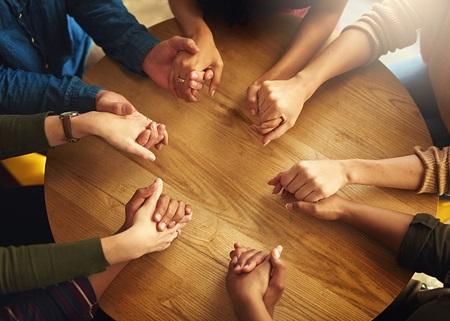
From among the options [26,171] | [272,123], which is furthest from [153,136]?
[26,171]

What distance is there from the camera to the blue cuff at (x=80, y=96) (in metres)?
0.99

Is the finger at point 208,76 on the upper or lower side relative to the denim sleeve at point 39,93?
upper

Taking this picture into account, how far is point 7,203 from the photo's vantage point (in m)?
1.08

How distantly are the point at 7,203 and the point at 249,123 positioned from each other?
23.1 inches

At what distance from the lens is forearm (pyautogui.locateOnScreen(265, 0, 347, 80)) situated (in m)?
1.02

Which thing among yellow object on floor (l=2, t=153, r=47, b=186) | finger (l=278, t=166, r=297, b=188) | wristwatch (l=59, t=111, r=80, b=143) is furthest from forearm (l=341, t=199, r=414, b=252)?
yellow object on floor (l=2, t=153, r=47, b=186)

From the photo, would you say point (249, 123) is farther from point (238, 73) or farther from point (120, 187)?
A: point (120, 187)

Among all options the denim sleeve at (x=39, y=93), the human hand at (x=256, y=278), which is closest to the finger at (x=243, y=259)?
the human hand at (x=256, y=278)

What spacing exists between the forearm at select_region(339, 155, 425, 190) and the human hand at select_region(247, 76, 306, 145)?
141mm

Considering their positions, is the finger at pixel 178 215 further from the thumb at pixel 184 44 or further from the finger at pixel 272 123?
the thumb at pixel 184 44

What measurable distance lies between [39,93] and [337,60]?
2.11 ft

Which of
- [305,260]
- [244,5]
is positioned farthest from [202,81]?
[305,260]

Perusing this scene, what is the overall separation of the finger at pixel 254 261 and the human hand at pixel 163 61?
41 cm

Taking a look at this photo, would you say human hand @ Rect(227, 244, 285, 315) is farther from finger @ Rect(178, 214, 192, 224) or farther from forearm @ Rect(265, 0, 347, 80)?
forearm @ Rect(265, 0, 347, 80)
